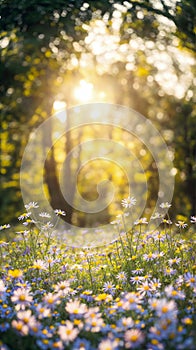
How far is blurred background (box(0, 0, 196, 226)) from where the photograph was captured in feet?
15.1

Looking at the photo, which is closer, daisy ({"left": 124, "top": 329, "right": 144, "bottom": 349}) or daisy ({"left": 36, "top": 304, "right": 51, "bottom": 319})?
daisy ({"left": 124, "top": 329, "right": 144, "bottom": 349})

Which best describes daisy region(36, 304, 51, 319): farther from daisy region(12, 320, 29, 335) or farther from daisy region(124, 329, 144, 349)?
daisy region(124, 329, 144, 349)

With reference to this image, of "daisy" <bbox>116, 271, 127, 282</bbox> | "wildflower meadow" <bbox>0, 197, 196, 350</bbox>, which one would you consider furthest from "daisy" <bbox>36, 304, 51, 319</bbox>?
"daisy" <bbox>116, 271, 127, 282</bbox>

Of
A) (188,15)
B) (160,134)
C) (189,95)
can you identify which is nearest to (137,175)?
(160,134)

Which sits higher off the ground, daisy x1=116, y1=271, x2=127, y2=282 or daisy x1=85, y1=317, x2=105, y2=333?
daisy x1=116, y1=271, x2=127, y2=282

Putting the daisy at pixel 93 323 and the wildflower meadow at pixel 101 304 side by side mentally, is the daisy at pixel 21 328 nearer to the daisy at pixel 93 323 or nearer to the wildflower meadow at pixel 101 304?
the wildflower meadow at pixel 101 304

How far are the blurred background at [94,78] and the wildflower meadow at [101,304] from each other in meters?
2.36

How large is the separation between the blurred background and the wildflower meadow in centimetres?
236

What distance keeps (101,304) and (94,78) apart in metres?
7.15

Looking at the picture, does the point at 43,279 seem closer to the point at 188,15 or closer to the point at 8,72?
the point at 188,15

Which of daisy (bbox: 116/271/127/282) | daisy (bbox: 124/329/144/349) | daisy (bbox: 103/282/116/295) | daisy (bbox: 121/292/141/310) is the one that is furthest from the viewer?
daisy (bbox: 116/271/127/282)

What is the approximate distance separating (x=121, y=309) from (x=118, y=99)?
27.4 ft

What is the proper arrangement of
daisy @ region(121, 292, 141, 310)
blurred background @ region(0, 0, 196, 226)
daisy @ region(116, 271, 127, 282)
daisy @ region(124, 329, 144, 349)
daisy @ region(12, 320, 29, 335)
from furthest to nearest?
blurred background @ region(0, 0, 196, 226)
daisy @ region(116, 271, 127, 282)
daisy @ region(121, 292, 141, 310)
daisy @ region(12, 320, 29, 335)
daisy @ region(124, 329, 144, 349)

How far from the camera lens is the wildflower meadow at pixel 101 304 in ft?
7.16
